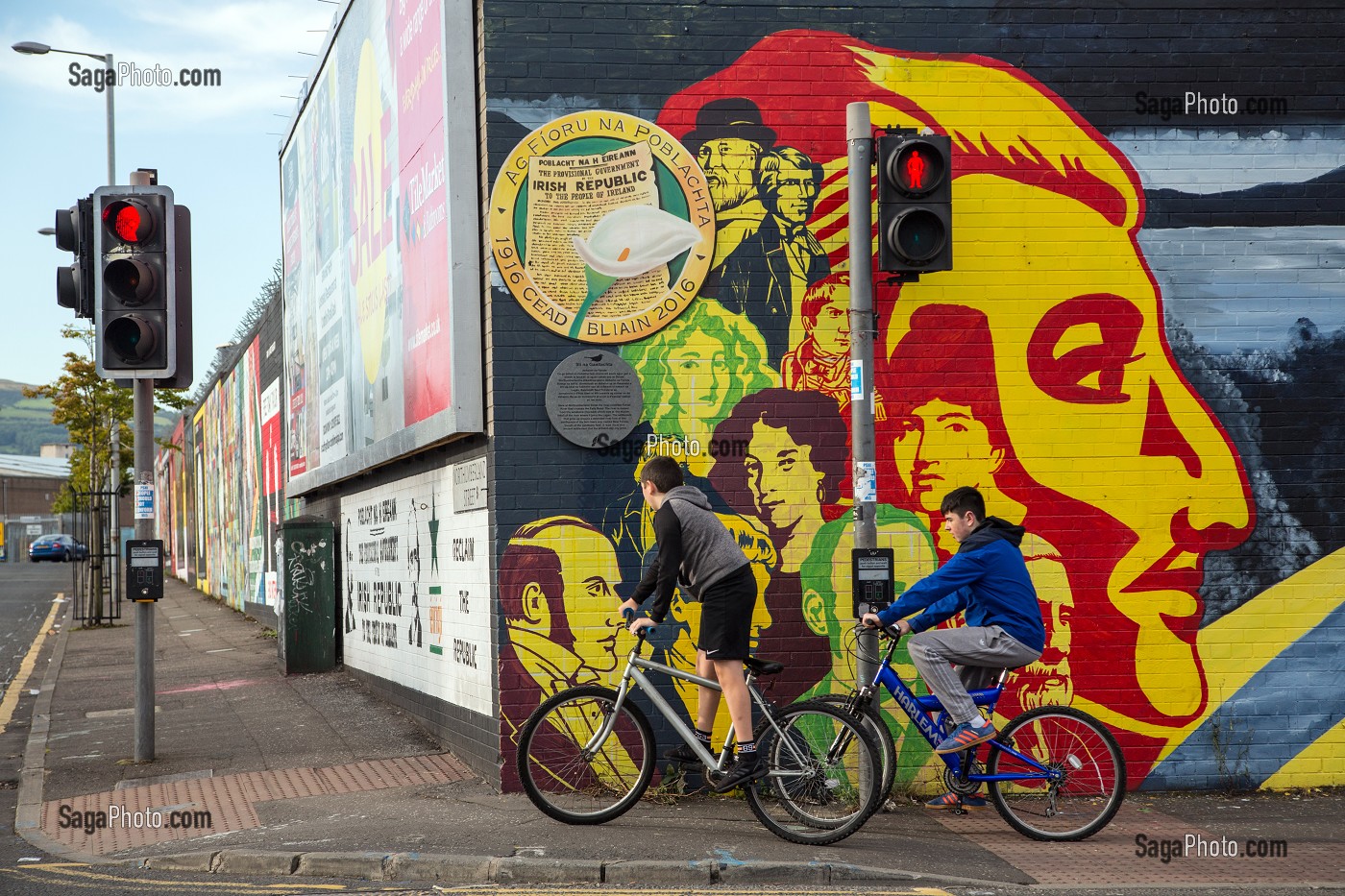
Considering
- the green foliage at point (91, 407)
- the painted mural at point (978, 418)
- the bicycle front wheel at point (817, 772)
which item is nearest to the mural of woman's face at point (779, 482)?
the painted mural at point (978, 418)

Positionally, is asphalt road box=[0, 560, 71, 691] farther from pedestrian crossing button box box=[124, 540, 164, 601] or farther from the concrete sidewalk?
the concrete sidewalk

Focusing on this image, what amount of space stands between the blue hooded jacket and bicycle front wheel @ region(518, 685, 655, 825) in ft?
5.28

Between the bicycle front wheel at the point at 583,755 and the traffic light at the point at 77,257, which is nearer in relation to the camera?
the bicycle front wheel at the point at 583,755

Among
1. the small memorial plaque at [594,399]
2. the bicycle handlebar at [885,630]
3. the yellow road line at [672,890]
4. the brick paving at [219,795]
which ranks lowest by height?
the yellow road line at [672,890]

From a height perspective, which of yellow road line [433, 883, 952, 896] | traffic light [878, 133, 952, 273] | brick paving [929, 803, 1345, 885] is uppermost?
traffic light [878, 133, 952, 273]

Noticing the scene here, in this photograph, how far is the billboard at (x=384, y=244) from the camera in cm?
861

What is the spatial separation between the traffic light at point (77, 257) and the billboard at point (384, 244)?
2320 millimetres

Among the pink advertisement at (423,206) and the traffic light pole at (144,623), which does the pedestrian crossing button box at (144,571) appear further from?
the pink advertisement at (423,206)

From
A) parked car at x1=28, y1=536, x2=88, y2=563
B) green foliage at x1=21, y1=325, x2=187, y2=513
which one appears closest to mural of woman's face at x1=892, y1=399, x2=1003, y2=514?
green foliage at x1=21, y1=325, x2=187, y2=513

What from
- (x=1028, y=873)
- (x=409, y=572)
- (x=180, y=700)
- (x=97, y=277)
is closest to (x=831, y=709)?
(x=1028, y=873)

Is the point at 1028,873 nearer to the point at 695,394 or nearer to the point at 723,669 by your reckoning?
the point at 723,669

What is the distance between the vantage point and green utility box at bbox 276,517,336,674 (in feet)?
47.8

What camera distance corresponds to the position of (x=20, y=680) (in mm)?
16438

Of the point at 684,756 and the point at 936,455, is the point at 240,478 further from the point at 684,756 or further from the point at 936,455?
the point at 684,756
